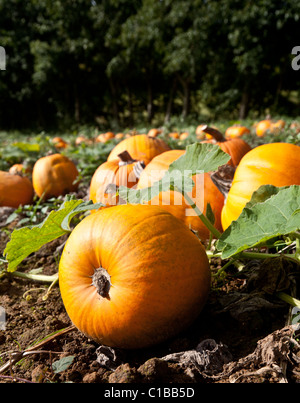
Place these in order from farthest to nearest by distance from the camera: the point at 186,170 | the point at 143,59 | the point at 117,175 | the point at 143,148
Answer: the point at 143,59
the point at 143,148
the point at 117,175
the point at 186,170

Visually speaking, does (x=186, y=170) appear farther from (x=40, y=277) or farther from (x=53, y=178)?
(x=53, y=178)

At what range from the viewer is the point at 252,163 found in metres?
1.98

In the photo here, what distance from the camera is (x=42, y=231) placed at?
1.68m

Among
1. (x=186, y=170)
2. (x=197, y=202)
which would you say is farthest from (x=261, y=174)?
(x=186, y=170)

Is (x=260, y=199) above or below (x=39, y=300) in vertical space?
above

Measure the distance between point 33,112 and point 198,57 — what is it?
12.3m

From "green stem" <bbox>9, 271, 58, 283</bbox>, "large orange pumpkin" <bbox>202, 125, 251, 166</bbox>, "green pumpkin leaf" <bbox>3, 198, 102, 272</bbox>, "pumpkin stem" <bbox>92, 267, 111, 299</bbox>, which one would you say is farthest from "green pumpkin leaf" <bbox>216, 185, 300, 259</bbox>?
"large orange pumpkin" <bbox>202, 125, 251, 166</bbox>

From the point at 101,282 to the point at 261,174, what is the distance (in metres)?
1.06

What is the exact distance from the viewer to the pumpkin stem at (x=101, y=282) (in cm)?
138

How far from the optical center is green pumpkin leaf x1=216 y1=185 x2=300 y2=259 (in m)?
1.25

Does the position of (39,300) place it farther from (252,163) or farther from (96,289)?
(252,163)

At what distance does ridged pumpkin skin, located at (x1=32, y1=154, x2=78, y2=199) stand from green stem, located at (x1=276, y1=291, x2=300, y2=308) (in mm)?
2659
